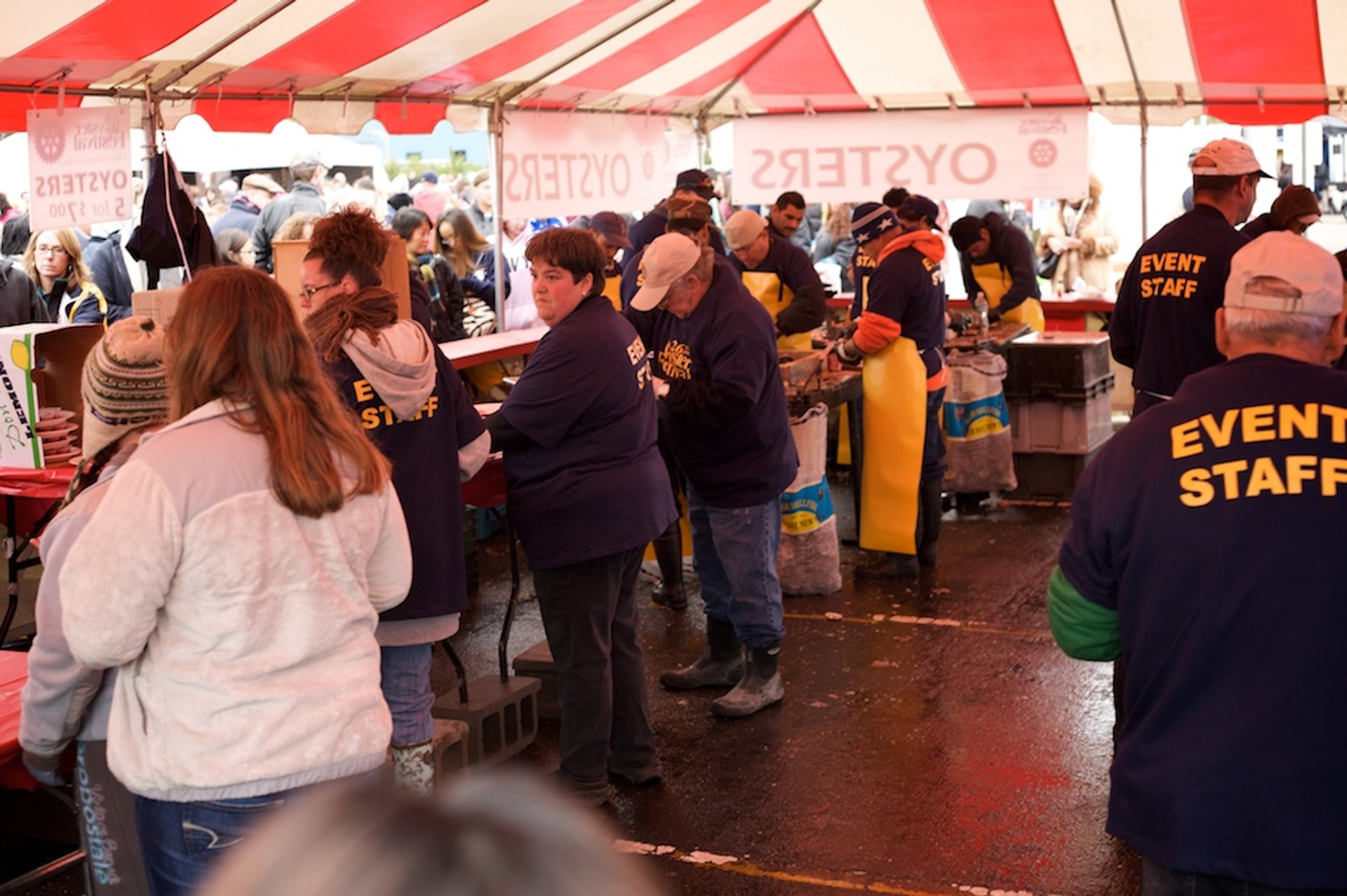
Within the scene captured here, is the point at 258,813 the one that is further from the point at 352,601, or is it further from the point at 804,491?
the point at 804,491

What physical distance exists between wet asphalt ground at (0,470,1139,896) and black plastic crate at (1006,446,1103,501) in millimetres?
1870

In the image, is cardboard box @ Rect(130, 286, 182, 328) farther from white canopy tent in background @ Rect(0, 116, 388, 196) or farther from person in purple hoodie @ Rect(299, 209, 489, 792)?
white canopy tent in background @ Rect(0, 116, 388, 196)

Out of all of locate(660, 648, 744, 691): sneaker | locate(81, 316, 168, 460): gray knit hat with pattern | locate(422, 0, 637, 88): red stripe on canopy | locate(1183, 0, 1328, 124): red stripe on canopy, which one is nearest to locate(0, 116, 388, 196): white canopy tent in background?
locate(422, 0, 637, 88): red stripe on canopy

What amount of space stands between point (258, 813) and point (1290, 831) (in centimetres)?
169

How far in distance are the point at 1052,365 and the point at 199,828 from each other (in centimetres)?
732

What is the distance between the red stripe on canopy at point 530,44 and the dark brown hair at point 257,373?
589cm

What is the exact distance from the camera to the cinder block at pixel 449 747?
4.74 meters

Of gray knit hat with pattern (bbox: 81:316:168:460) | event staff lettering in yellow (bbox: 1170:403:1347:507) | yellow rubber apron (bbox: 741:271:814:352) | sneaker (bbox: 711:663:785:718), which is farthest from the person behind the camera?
yellow rubber apron (bbox: 741:271:814:352)

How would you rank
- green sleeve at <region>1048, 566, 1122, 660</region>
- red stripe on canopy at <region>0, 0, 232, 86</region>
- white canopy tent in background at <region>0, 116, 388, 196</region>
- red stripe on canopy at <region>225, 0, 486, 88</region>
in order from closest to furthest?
green sleeve at <region>1048, 566, 1122, 660</region>, red stripe on canopy at <region>0, 0, 232, 86</region>, red stripe on canopy at <region>225, 0, 486, 88</region>, white canopy tent in background at <region>0, 116, 388, 196</region>

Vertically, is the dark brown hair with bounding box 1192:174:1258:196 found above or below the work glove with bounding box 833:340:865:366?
above

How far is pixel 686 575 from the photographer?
25.2 ft

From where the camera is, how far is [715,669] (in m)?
5.96

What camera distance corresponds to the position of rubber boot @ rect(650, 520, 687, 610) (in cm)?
714

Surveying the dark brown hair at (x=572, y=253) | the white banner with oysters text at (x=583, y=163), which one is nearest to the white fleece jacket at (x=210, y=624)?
the dark brown hair at (x=572, y=253)
